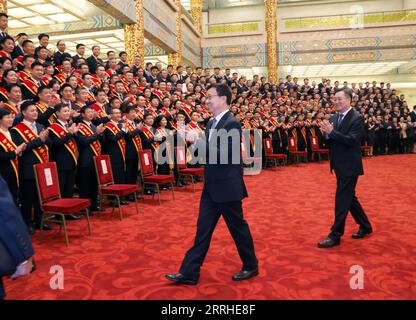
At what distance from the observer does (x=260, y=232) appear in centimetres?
383

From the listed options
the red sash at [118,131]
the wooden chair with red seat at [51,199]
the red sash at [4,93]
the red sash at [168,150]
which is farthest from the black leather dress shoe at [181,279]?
the red sash at [168,150]

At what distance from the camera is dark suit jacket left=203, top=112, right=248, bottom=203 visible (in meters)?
2.44

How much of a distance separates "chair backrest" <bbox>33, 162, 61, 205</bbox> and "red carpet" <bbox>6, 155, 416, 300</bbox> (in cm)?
45

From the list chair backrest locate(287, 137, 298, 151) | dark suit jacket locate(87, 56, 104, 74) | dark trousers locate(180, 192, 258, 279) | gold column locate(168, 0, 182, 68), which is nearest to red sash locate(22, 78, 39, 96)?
dark suit jacket locate(87, 56, 104, 74)

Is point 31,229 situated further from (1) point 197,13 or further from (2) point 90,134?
(1) point 197,13

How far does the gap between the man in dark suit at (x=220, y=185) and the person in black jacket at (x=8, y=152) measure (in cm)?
206

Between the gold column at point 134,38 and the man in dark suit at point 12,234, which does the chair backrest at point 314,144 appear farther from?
the man in dark suit at point 12,234

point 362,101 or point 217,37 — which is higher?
point 217,37

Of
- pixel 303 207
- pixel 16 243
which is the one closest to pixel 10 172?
pixel 16 243

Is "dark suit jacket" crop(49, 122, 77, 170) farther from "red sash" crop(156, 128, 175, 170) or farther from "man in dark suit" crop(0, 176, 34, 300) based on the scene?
"man in dark suit" crop(0, 176, 34, 300)

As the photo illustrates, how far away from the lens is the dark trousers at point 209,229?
2.52 meters

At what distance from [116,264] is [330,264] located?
173cm

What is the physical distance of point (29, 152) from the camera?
12.6 ft

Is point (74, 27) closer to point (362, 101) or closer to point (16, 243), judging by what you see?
point (362, 101)
